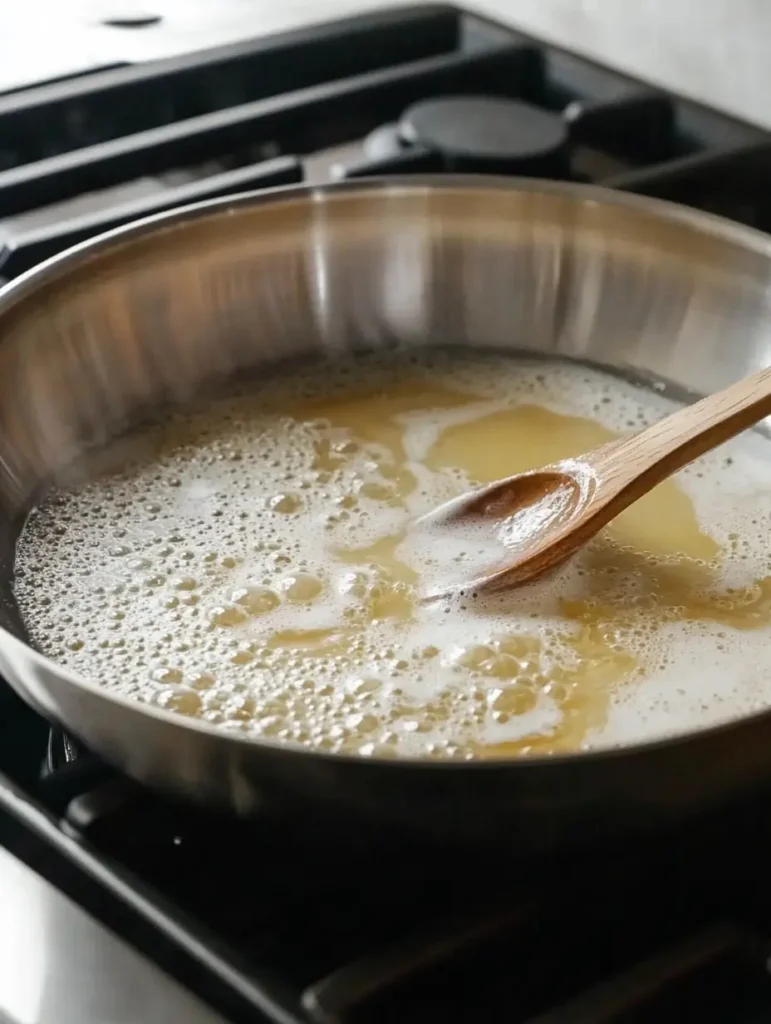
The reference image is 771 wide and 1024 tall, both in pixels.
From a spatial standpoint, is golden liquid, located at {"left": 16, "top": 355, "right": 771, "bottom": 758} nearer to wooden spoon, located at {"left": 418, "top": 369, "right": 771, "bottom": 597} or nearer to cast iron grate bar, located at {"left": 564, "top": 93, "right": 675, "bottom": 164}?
wooden spoon, located at {"left": 418, "top": 369, "right": 771, "bottom": 597}

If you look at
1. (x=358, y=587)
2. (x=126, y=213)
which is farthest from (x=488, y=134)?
(x=358, y=587)

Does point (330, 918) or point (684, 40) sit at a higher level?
point (684, 40)

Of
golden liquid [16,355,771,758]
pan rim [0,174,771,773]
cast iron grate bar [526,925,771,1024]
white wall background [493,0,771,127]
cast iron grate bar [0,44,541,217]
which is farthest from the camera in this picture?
white wall background [493,0,771,127]

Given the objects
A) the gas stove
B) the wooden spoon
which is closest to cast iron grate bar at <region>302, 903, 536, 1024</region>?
the gas stove

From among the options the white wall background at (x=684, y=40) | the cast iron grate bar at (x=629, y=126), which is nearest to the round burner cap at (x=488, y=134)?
the cast iron grate bar at (x=629, y=126)

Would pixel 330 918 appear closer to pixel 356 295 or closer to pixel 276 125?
pixel 356 295
